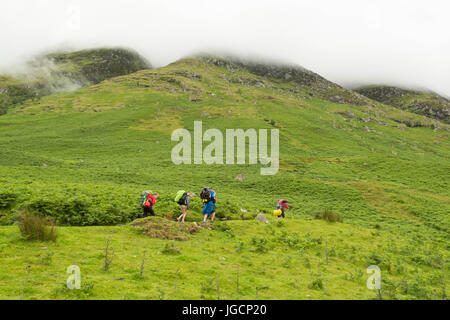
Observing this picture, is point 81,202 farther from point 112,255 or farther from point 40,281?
point 40,281

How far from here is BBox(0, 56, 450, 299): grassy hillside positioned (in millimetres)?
10906

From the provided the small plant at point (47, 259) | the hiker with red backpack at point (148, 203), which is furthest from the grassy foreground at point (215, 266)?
the hiker with red backpack at point (148, 203)

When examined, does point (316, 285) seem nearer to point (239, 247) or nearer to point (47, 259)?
point (239, 247)

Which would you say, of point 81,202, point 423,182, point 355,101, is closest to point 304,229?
point 81,202

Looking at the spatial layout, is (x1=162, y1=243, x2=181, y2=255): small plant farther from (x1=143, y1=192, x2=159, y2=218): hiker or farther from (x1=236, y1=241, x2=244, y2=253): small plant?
(x1=143, y1=192, x2=159, y2=218): hiker

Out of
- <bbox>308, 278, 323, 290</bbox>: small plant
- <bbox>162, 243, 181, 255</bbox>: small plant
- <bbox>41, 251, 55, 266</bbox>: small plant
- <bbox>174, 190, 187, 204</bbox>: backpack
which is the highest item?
<bbox>174, 190, 187, 204</bbox>: backpack

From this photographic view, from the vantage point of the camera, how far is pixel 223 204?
2467 centimetres

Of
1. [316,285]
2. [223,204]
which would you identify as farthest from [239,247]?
[223,204]

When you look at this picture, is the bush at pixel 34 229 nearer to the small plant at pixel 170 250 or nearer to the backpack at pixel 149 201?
the small plant at pixel 170 250

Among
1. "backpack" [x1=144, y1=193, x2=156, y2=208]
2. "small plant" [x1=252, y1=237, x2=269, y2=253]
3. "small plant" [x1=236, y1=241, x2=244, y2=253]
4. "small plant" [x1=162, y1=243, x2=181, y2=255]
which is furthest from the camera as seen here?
"backpack" [x1=144, y1=193, x2=156, y2=208]

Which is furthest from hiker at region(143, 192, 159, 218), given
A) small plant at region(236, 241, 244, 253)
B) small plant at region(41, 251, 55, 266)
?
small plant at region(41, 251, 55, 266)

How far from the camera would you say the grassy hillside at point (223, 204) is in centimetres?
1091

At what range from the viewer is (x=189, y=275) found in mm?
11047

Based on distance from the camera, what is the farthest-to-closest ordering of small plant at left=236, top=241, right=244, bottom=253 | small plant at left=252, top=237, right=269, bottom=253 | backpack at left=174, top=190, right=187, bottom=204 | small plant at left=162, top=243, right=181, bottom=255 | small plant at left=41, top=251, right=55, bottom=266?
backpack at left=174, top=190, right=187, bottom=204 → small plant at left=252, top=237, right=269, bottom=253 → small plant at left=236, top=241, right=244, bottom=253 → small plant at left=162, top=243, right=181, bottom=255 → small plant at left=41, top=251, right=55, bottom=266
